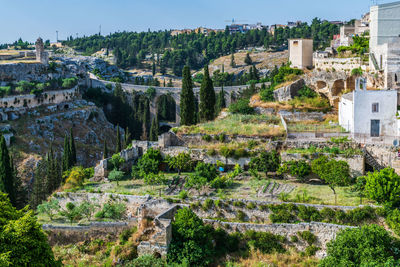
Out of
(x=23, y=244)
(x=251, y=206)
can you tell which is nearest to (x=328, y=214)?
(x=251, y=206)

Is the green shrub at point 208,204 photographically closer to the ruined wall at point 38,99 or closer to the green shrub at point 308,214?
the green shrub at point 308,214

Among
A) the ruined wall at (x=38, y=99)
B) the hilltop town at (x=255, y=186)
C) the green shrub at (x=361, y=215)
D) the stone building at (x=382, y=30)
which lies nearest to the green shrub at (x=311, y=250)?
the hilltop town at (x=255, y=186)

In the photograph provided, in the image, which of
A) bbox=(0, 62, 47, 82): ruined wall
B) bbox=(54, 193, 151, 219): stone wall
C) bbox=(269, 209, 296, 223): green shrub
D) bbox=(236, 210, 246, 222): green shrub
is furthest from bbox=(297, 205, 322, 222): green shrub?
bbox=(0, 62, 47, 82): ruined wall

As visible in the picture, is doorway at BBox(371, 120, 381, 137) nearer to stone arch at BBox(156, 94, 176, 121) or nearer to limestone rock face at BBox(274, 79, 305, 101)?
limestone rock face at BBox(274, 79, 305, 101)

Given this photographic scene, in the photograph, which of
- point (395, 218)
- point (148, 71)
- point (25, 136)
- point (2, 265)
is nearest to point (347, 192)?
point (395, 218)

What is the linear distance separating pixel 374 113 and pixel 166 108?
45617 mm

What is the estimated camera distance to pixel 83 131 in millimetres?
55562

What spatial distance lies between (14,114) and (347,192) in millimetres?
43316

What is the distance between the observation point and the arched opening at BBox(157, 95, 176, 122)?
2603 inches

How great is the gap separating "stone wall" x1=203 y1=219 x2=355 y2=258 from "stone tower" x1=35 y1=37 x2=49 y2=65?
185 ft

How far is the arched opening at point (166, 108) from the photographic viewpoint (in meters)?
66.1

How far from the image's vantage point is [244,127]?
86.8 feet

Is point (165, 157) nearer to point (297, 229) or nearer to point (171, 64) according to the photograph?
point (297, 229)

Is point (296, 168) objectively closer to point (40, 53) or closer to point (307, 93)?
point (307, 93)
